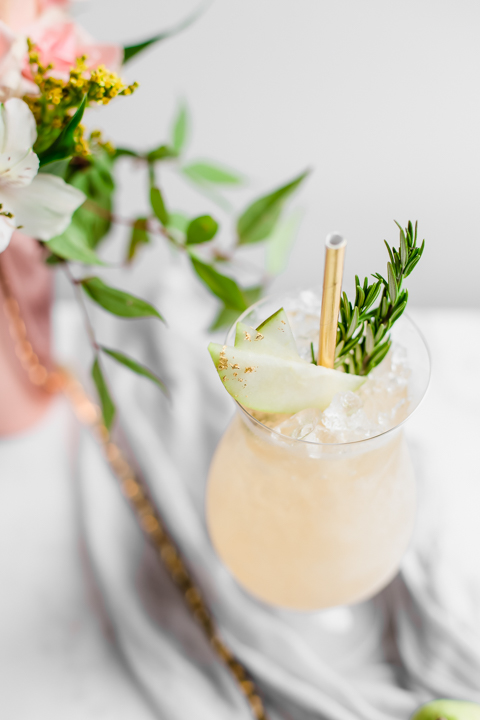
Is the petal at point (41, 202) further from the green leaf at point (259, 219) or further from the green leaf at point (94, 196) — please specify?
the green leaf at point (259, 219)

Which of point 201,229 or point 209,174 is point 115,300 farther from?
point 209,174

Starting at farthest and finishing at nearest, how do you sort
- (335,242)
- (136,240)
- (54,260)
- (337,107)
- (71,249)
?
(337,107), (136,240), (54,260), (71,249), (335,242)

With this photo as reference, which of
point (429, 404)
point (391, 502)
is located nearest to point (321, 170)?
point (429, 404)

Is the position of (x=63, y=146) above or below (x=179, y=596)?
above

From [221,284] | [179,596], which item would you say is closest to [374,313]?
[221,284]

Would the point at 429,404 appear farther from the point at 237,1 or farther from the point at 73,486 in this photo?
the point at 237,1

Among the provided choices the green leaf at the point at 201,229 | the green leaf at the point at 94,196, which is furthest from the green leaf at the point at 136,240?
the green leaf at the point at 201,229

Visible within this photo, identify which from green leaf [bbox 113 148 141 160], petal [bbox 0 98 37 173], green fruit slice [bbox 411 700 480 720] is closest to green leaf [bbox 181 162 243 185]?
green leaf [bbox 113 148 141 160]
